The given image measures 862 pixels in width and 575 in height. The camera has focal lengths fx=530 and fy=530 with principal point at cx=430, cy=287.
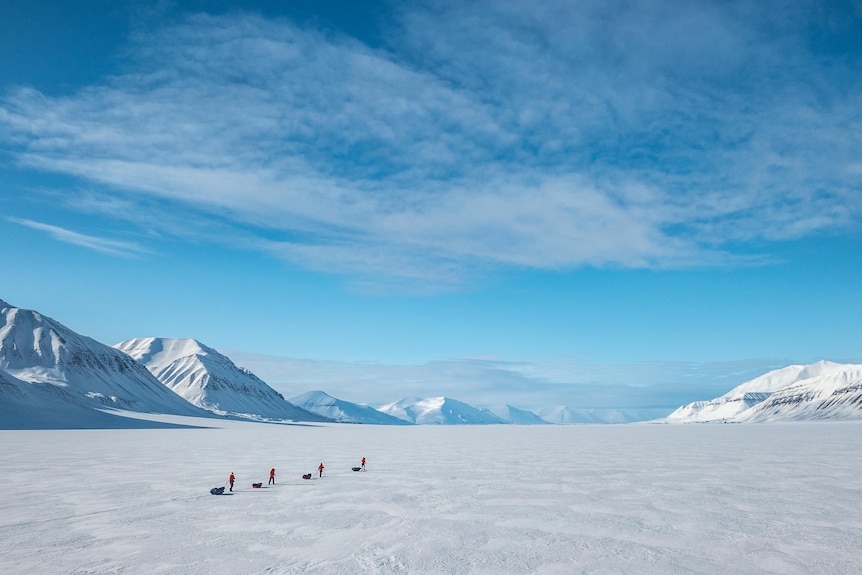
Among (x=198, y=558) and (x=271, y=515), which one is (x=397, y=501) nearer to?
(x=271, y=515)

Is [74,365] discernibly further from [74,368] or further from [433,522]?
[433,522]

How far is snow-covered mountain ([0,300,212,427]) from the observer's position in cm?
13762

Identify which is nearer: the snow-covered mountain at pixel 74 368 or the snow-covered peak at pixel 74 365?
the snow-covered mountain at pixel 74 368

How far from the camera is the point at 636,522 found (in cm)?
1273

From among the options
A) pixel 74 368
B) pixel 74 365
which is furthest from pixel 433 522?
pixel 74 365

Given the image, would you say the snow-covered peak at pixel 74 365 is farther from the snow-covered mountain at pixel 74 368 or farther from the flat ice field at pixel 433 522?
the flat ice field at pixel 433 522

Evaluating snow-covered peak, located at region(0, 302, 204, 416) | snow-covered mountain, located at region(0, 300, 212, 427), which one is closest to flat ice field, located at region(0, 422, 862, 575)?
snow-covered mountain, located at region(0, 300, 212, 427)

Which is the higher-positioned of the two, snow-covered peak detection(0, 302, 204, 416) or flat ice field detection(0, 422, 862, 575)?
snow-covered peak detection(0, 302, 204, 416)

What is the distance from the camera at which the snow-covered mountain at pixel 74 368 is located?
452 ft

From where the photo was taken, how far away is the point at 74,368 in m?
155

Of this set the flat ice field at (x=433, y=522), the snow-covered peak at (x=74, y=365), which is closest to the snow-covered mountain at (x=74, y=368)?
the snow-covered peak at (x=74, y=365)

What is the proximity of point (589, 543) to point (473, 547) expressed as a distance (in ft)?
7.92

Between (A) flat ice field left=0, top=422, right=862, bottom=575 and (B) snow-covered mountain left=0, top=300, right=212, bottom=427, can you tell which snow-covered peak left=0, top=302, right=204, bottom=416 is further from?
(A) flat ice field left=0, top=422, right=862, bottom=575

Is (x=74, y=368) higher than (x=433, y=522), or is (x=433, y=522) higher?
(x=74, y=368)
